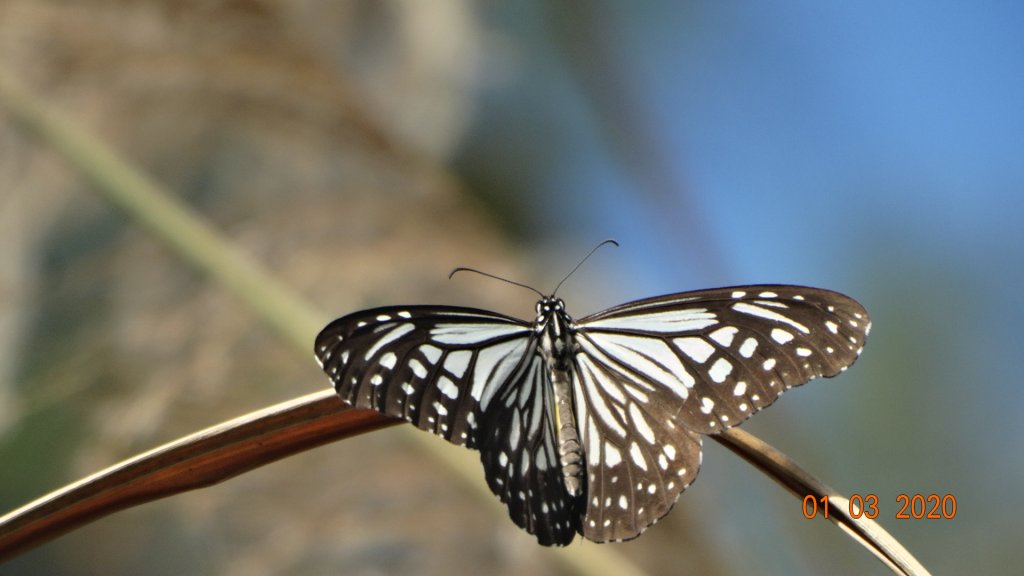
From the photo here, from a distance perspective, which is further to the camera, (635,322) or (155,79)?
(155,79)

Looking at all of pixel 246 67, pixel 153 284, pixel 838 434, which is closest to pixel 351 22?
pixel 246 67

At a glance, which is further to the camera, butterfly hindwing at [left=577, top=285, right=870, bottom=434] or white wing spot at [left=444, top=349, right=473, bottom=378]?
white wing spot at [left=444, top=349, right=473, bottom=378]

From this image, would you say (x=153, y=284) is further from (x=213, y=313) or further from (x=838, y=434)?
(x=838, y=434)

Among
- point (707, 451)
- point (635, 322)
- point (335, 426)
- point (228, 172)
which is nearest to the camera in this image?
point (335, 426)

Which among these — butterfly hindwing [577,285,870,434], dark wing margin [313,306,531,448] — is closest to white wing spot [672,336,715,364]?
butterfly hindwing [577,285,870,434]

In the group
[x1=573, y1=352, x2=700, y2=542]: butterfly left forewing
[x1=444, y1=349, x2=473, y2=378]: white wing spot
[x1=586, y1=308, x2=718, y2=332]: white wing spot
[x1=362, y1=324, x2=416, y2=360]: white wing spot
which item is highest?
[x1=362, y1=324, x2=416, y2=360]: white wing spot

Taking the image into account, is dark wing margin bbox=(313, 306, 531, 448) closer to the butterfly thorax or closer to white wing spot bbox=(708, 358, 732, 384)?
the butterfly thorax

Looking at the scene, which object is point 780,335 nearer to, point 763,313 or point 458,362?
point 763,313

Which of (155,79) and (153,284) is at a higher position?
(155,79)
